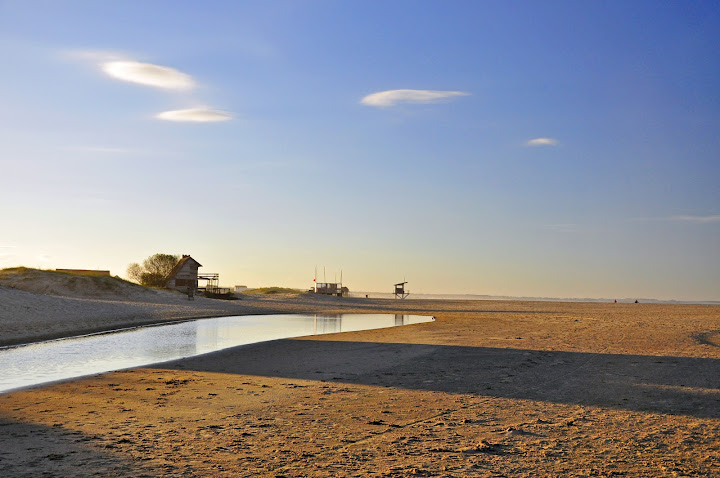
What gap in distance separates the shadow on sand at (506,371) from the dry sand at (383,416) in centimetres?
5

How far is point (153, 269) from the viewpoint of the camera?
81.6 meters

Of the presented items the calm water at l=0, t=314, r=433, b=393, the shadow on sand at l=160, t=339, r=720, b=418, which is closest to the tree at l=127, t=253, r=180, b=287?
the calm water at l=0, t=314, r=433, b=393

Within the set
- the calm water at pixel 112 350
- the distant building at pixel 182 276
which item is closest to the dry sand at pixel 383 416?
the calm water at pixel 112 350

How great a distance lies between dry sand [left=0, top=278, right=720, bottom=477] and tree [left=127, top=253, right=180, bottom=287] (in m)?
64.0

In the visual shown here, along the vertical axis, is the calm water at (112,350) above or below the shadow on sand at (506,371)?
below

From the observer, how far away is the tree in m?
79.0

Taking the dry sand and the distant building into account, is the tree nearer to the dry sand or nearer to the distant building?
the distant building

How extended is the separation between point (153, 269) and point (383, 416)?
77.1 meters

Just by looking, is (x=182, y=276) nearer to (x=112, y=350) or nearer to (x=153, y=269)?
(x=153, y=269)

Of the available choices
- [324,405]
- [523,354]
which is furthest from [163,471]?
[523,354]

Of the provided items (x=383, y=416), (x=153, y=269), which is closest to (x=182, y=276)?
(x=153, y=269)

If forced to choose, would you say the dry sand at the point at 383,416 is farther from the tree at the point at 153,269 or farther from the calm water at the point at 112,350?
the tree at the point at 153,269

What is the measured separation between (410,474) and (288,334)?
892 inches

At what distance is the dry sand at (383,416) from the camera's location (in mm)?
7230
